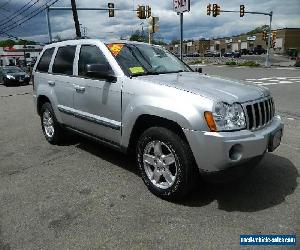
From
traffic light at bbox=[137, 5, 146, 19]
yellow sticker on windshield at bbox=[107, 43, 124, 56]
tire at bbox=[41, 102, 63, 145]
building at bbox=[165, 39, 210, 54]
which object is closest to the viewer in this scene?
yellow sticker on windshield at bbox=[107, 43, 124, 56]

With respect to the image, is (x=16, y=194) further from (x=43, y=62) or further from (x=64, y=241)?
(x=43, y=62)

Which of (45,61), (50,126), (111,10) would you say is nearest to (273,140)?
(50,126)

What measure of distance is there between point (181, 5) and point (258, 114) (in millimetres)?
7418

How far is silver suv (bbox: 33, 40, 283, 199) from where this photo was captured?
3430 mm

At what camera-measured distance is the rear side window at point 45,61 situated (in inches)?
244

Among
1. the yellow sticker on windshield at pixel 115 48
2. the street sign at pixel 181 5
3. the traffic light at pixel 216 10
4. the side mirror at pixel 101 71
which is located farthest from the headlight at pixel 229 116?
the traffic light at pixel 216 10

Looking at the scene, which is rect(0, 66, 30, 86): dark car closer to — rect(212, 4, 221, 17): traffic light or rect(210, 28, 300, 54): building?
rect(212, 4, 221, 17): traffic light

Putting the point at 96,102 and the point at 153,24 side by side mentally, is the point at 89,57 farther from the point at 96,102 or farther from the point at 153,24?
the point at 153,24

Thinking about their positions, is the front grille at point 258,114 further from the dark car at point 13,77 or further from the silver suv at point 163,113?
the dark car at point 13,77

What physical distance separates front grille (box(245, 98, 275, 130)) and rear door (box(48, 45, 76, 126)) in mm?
2765

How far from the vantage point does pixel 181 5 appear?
33.9 feet

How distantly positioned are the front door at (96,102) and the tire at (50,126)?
0.95m

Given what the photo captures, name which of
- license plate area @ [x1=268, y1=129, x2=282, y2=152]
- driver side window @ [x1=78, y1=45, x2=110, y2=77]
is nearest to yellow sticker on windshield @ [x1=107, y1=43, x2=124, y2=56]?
driver side window @ [x1=78, y1=45, x2=110, y2=77]

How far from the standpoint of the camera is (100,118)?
4691mm
